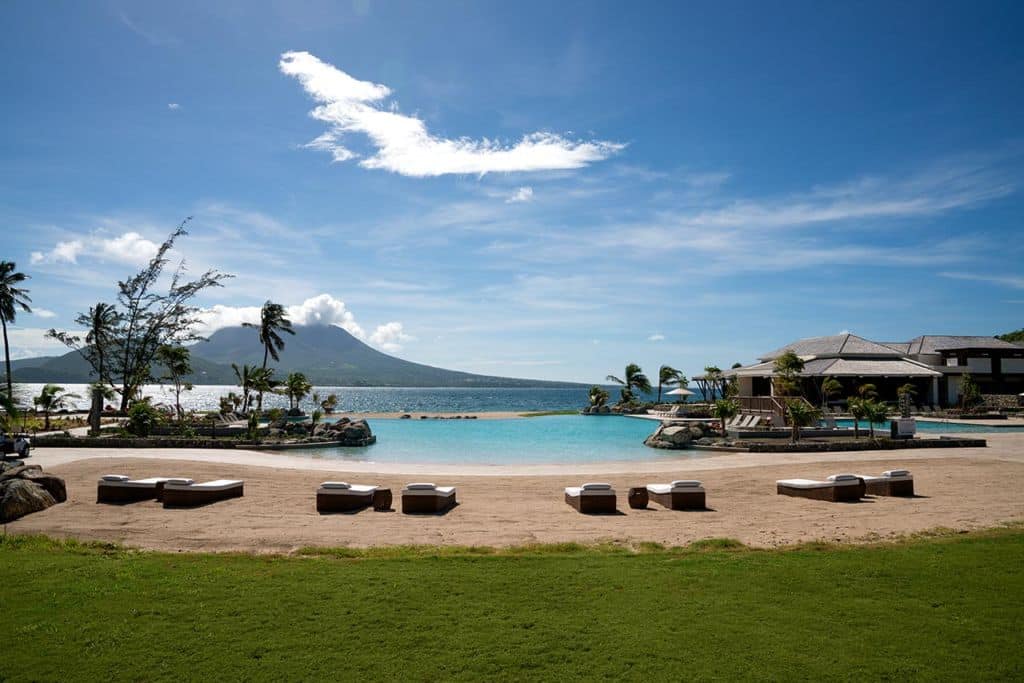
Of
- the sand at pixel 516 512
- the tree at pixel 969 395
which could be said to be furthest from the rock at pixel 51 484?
the tree at pixel 969 395

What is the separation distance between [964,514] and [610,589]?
8.06m

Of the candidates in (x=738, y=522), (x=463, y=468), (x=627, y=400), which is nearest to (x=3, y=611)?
(x=738, y=522)

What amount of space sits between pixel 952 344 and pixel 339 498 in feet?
199

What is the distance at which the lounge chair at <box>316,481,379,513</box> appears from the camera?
11734mm

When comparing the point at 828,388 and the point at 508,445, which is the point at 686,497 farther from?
the point at 828,388

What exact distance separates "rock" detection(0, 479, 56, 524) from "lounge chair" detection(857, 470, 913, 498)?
1608 cm

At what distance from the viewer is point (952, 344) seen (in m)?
55.4

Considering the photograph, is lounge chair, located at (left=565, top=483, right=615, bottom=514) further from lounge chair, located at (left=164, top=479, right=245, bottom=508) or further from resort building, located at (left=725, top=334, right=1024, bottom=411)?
resort building, located at (left=725, top=334, right=1024, bottom=411)

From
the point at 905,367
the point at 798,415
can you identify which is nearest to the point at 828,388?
the point at 905,367

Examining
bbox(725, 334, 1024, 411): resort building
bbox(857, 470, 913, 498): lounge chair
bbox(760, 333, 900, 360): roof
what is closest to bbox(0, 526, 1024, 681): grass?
bbox(857, 470, 913, 498): lounge chair

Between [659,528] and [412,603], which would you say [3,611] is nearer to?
[412,603]

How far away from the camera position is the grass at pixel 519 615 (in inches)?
186

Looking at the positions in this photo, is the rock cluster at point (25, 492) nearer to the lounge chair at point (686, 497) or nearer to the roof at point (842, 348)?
the lounge chair at point (686, 497)

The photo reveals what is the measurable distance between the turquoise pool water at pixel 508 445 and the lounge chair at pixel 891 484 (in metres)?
10.5
